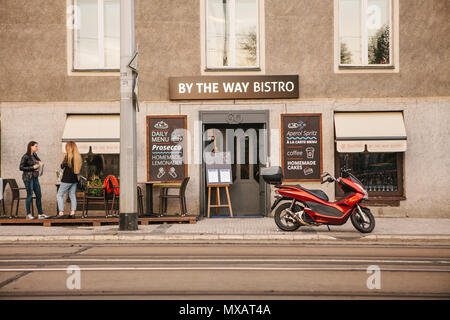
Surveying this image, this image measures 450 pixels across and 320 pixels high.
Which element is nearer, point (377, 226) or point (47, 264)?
point (47, 264)

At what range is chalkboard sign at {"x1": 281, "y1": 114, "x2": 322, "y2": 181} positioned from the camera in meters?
13.3

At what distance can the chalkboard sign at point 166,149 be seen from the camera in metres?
13.4

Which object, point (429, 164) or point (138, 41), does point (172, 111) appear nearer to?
point (138, 41)

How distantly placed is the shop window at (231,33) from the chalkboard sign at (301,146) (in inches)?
80.9

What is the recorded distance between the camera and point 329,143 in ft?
43.7

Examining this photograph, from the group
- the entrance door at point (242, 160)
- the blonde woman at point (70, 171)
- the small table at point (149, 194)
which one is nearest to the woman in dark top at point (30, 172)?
the blonde woman at point (70, 171)

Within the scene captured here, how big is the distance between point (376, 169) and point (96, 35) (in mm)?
8560

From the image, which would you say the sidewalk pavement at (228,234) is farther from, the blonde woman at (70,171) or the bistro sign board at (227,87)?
the bistro sign board at (227,87)

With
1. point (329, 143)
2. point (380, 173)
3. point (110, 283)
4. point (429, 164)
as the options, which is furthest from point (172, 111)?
point (110, 283)

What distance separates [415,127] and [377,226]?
3.56 m

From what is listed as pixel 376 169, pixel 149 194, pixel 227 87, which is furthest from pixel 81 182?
pixel 376 169

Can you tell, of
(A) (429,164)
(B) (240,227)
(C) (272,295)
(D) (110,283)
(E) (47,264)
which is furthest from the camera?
(A) (429,164)

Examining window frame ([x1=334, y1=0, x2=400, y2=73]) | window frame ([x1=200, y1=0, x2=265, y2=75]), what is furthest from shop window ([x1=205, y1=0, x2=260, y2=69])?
window frame ([x1=334, y1=0, x2=400, y2=73])

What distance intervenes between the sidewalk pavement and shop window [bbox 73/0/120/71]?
4958mm
